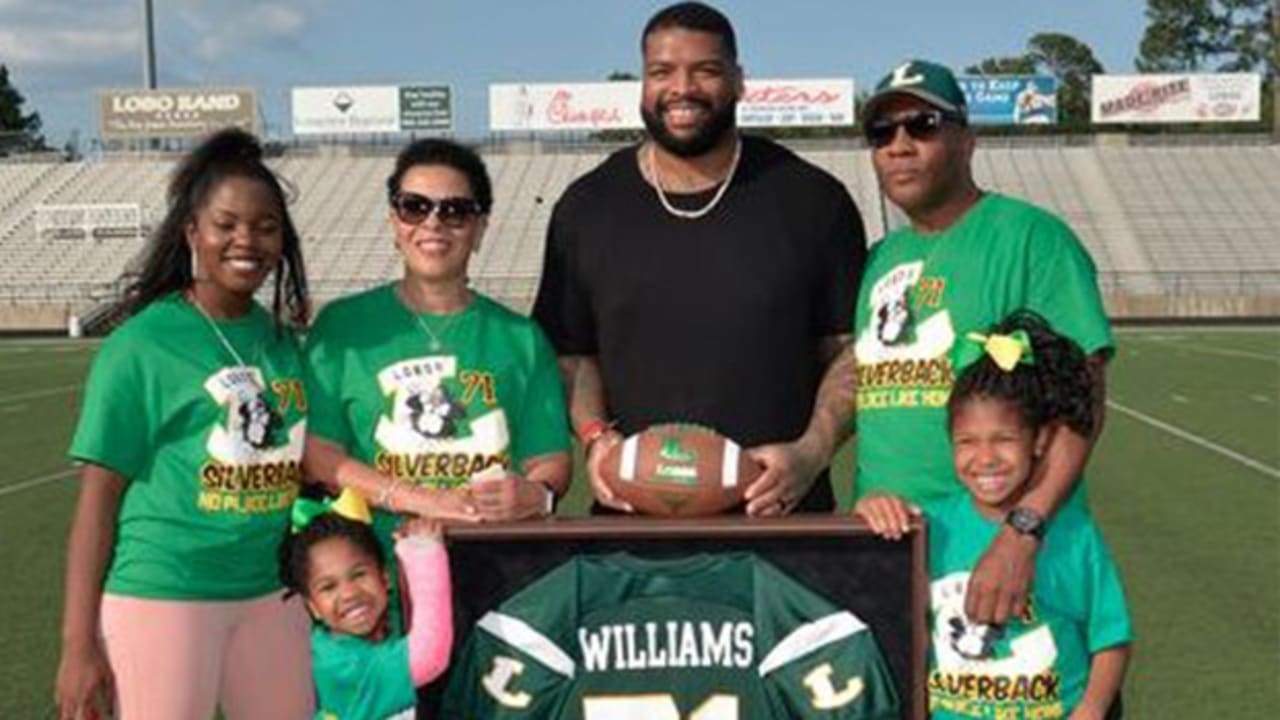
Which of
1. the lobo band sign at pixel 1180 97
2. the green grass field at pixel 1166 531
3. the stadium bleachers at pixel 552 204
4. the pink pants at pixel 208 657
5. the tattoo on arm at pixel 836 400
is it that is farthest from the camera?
the lobo band sign at pixel 1180 97

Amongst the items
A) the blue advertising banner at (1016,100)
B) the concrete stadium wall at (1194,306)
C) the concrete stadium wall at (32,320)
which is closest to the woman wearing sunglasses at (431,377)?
the concrete stadium wall at (1194,306)

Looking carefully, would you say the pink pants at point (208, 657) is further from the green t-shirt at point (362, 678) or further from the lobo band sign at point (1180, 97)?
the lobo band sign at point (1180, 97)

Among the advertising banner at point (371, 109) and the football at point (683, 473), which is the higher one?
the advertising banner at point (371, 109)

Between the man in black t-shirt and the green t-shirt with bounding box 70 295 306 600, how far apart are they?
0.84 meters

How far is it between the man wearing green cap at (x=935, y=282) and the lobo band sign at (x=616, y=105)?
4433 centimetres

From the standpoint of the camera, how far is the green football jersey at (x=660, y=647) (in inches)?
122

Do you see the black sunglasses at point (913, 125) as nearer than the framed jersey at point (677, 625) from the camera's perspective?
No

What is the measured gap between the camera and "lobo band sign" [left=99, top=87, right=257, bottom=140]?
48.2 metres

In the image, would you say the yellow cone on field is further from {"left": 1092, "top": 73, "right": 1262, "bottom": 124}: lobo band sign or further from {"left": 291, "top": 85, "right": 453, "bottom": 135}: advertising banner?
{"left": 1092, "top": 73, "right": 1262, "bottom": 124}: lobo band sign

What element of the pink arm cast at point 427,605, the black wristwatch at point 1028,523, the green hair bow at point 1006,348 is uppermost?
the green hair bow at point 1006,348

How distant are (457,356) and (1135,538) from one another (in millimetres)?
6579

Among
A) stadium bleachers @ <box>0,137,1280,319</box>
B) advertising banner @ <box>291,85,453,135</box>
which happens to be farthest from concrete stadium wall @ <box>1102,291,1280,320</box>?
advertising banner @ <box>291,85,453,135</box>

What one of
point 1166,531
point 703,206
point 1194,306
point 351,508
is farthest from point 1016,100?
point 351,508

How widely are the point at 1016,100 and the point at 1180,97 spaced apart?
626 centimetres
